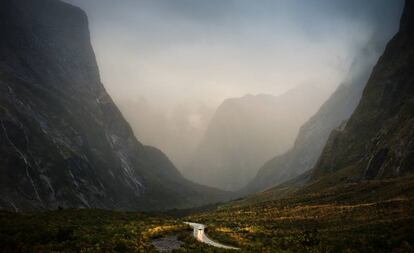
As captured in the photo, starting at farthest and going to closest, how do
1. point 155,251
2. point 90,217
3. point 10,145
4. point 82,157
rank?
1. point 82,157
2. point 10,145
3. point 90,217
4. point 155,251

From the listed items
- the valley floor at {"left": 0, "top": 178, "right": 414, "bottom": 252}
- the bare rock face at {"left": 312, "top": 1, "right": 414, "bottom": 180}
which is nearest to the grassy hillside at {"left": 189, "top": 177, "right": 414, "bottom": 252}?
the valley floor at {"left": 0, "top": 178, "right": 414, "bottom": 252}

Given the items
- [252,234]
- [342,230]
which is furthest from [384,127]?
[252,234]

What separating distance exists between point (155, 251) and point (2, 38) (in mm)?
182105

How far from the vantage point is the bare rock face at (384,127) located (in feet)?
302

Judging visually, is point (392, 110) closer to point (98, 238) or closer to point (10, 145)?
point (98, 238)

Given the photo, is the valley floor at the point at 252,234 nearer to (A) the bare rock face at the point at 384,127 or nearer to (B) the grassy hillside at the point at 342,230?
(B) the grassy hillside at the point at 342,230

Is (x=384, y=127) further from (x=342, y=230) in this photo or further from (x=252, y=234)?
(x=252, y=234)

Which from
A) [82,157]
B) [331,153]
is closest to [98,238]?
[331,153]

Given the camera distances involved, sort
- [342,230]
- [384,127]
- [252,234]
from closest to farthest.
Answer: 1. [342,230]
2. [252,234]
3. [384,127]

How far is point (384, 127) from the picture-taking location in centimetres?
11594

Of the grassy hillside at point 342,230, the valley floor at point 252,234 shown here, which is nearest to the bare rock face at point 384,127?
the grassy hillside at point 342,230

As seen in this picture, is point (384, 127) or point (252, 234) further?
point (384, 127)

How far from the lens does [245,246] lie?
37000 millimetres

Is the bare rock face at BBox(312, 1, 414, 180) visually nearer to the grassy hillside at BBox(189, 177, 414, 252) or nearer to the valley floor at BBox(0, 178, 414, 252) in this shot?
the grassy hillside at BBox(189, 177, 414, 252)
